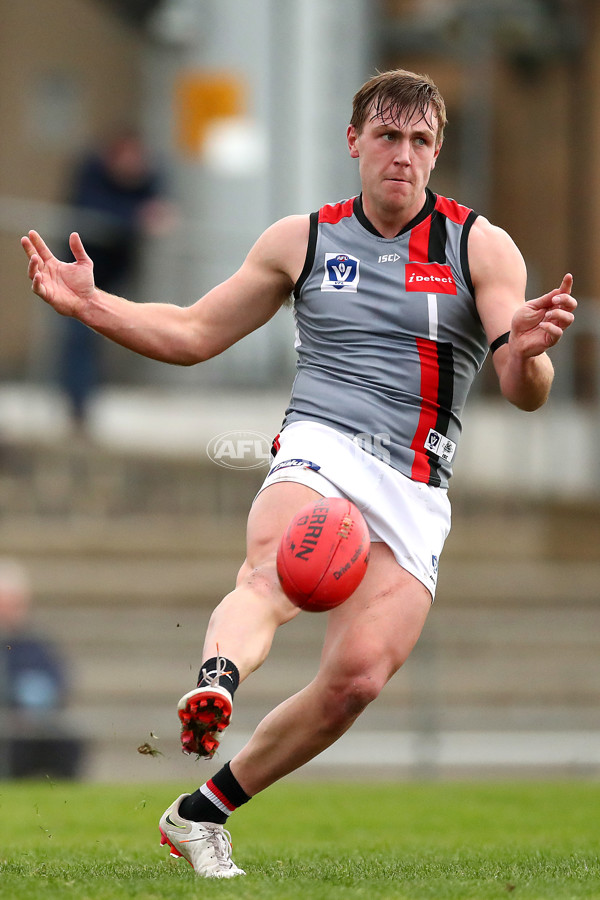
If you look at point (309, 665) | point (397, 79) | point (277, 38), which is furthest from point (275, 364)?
point (397, 79)

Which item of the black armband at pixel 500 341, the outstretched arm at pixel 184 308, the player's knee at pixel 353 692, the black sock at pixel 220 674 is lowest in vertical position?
the player's knee at pixel 353 692

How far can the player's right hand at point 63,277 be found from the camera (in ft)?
17.5

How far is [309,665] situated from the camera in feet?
43.8

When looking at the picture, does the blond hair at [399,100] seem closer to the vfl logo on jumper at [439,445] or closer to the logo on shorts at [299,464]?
the vfl logo on jumper at [439,445]

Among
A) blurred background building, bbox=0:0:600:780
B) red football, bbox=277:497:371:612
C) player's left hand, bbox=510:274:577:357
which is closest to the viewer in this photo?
red football, bbox=277:497:371:612

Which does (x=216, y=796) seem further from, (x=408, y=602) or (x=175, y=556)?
(x=175, y=556)

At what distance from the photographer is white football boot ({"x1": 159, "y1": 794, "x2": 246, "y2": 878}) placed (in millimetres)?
4996

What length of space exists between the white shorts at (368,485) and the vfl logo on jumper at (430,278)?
566mm

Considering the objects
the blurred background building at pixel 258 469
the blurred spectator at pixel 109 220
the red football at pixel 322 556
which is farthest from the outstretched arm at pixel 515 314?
the blurred spectator at pixel 109 220

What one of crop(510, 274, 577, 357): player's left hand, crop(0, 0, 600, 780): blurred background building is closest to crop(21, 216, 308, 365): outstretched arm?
crop(510, 274, 577, 357): player's left hand

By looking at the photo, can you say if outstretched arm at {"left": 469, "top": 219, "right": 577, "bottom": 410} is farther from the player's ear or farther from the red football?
the red football

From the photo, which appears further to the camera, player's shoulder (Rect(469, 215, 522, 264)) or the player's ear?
the player's ear

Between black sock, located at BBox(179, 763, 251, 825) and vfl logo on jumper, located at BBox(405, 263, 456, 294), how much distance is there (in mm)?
1682

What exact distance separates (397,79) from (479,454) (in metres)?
10.3
